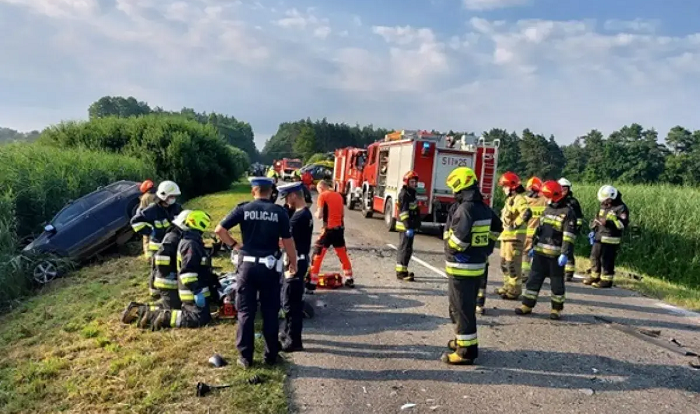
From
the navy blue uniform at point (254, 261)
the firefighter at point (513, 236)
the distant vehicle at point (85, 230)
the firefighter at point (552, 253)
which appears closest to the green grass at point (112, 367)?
the navy blue uniform at point (254, 261)

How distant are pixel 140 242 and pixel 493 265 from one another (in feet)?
27.4

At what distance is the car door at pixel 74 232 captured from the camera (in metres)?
10.1

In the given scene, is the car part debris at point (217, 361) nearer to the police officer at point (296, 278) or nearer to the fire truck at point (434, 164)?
the police officer at point (296, 278)

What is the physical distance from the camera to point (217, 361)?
4855 millimetres

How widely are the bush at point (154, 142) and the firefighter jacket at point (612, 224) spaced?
2118cm

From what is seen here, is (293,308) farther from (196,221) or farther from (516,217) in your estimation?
(516,217)

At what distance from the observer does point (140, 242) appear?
40.5ft

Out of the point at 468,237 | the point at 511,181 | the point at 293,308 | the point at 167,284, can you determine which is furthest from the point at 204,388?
the point at 511,181

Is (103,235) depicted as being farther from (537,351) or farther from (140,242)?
(537,351)

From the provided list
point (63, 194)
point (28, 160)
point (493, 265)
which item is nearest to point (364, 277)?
point (493, 265)

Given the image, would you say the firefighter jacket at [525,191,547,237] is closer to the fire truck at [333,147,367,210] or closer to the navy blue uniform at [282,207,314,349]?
the navy blue uniform at [282,207,314,349]

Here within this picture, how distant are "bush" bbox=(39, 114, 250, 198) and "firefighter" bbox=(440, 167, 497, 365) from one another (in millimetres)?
22436

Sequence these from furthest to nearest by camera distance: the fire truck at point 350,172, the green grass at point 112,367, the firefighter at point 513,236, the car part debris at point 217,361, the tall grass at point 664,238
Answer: the fire truck at point 350,172
the tall grass at point 664,238
the firefighter at point 513,236
the car part debris at point 217,361
the green grass at point 112,367

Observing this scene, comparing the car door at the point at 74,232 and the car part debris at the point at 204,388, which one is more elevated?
the car door at the point at 74,232
